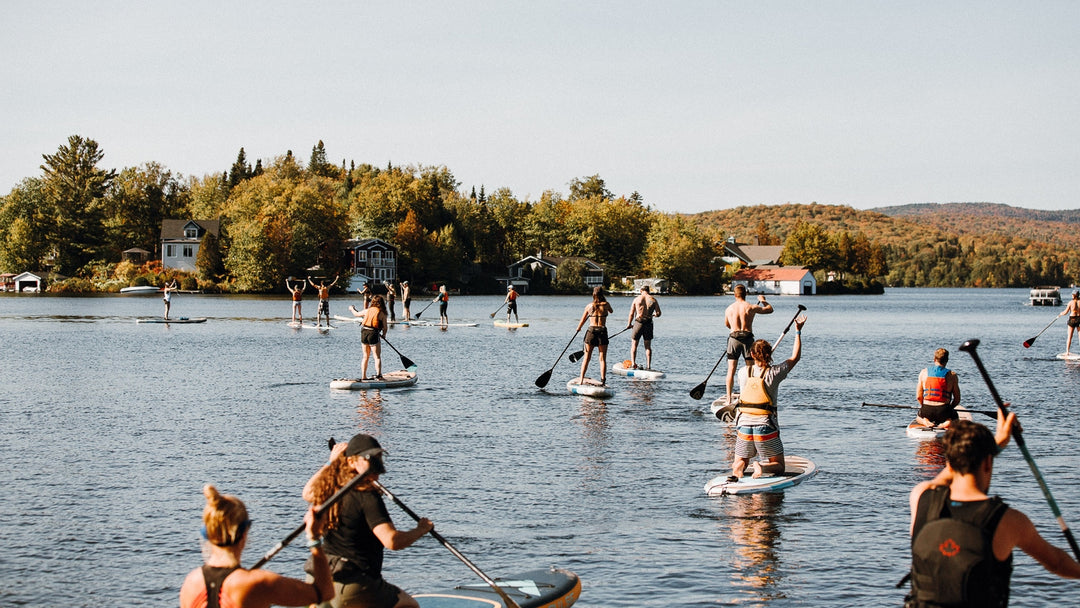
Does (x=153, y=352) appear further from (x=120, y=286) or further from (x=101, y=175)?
(x=101, y=175)

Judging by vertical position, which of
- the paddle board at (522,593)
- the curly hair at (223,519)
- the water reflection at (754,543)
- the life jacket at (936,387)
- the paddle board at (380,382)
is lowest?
the water reflection at (754,543)

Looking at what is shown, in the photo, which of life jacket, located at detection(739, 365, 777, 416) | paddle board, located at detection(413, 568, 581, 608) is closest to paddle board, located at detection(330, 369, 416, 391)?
life jacket, located at detection(739, 365, 777, 416)

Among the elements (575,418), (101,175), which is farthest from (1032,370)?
(101,175)

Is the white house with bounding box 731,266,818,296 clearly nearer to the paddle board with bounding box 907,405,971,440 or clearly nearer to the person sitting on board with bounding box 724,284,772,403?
the person sitting on board with bounding box 724,284,772,403

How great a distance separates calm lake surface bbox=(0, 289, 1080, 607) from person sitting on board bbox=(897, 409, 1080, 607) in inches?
166

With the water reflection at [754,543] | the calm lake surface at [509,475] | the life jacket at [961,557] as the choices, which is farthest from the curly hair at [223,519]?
the water reflection at [754,543]

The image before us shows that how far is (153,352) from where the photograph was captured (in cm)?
3869

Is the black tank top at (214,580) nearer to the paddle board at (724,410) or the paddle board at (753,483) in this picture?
the paddle board at (753,483)

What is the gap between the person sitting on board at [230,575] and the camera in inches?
215

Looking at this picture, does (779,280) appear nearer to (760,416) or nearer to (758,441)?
Answer: (758,441)

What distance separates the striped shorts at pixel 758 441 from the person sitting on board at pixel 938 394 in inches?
169

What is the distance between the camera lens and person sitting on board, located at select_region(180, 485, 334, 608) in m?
5.45

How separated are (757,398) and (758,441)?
2.52 feet

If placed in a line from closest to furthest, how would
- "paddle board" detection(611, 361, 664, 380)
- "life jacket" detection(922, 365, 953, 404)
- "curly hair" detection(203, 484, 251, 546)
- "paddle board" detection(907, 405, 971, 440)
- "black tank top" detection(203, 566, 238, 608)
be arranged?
"curly hair" detection(203, 484, 251, 546), "black tank top" detection(203, 566, 238, 608), "life jacket" detection(922, 365, 953, 404), "paddle board" detection(907, 405, 971, 440), "paddle board" detection(611, 361, 664, 380)
